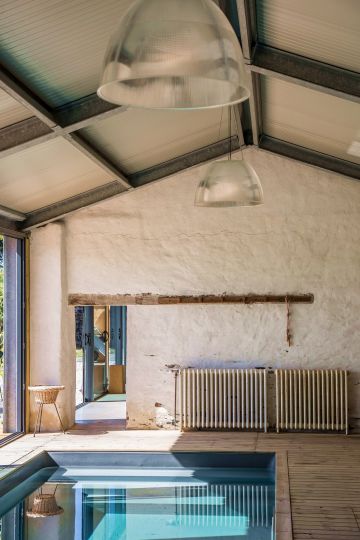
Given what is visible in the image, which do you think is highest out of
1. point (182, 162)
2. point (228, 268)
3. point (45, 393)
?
point (182, 162)

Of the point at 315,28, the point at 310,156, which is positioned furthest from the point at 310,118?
the point at 315,28

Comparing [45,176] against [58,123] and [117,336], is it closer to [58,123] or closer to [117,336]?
[58,123]

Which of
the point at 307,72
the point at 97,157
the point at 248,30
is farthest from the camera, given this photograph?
the point at 97,157

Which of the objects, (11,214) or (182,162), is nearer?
(11,214)

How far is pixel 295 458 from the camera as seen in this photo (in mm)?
9242

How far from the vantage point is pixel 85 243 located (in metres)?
11.6

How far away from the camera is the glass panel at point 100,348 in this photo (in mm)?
15625

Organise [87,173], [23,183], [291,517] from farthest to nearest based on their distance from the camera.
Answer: [87,173] < [23,183] < [291,517]

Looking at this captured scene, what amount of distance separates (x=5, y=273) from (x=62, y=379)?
5.62 ft

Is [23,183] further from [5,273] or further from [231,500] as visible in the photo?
[231,500]

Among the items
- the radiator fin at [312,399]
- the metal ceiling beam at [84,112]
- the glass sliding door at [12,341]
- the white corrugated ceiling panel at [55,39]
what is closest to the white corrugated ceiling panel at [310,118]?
the metal ceiling beam at [84,112]

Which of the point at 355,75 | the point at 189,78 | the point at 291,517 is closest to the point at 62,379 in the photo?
the point at 291,517

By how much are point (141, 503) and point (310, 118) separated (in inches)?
184

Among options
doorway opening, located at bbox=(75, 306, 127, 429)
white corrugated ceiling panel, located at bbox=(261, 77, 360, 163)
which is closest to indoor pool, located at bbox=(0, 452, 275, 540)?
doorway opening, located at bbox=(75, 306, 127, 429)
